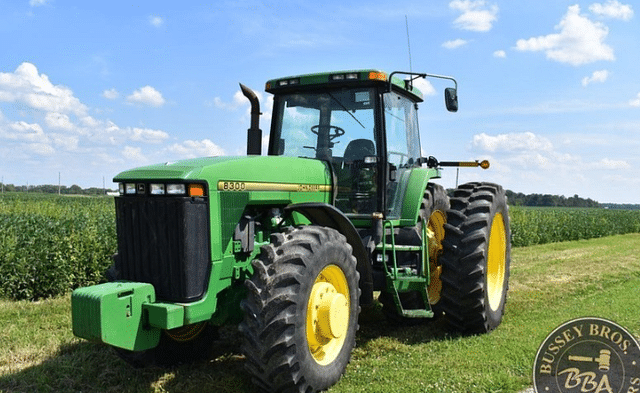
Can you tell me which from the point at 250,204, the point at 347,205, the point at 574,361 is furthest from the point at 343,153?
the point at 574,361

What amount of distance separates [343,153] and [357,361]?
6.79 feet

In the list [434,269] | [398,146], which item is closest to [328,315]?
[398,146]

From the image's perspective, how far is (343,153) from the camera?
581 centimetres

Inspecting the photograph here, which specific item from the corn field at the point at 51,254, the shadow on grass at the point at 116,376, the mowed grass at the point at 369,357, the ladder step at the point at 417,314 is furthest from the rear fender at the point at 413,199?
the corn field at the point at 51,254

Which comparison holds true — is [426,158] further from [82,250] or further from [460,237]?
[82,250]

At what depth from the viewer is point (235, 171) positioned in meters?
4.51

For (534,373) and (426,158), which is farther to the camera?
(426,158)

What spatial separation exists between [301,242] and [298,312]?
52 centimetres

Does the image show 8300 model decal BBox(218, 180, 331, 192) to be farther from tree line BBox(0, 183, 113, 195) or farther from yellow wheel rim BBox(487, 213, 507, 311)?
tree line BBox(0, 183, 113, 195)

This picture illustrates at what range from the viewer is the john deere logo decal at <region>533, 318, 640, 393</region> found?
4645 millimetres

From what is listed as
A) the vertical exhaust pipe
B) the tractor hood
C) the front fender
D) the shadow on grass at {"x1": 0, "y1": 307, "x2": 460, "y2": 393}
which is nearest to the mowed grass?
the shadow on grass at {"x1": 0, "y1": 307, "x2": 460, "y2": 393}

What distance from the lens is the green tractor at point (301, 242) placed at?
397 cm

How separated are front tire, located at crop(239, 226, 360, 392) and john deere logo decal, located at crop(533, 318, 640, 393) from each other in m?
1.74

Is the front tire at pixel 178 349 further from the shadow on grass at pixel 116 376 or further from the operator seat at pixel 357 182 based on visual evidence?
the operator seat at pixel 357 182
